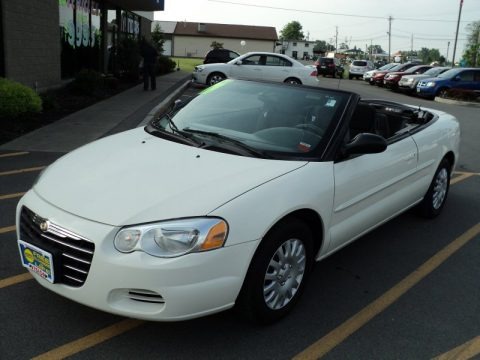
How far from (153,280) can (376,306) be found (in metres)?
1.78

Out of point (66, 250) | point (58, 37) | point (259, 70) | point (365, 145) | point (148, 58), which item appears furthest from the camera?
point (259, 70)

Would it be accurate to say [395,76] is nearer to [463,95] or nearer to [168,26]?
[463,95]

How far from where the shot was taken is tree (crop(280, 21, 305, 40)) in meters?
126

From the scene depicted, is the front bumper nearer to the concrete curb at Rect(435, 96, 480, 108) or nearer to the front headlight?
the front headlight

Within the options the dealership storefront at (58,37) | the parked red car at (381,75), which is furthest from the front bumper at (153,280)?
the parked red car at (381,75)

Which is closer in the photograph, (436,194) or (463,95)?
(436,194)

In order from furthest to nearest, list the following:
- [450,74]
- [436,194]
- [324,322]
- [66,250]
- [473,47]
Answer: [473,47]
[450,74]
[436,194]
[324,322]
[66,250]

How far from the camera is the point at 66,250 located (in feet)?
9.07

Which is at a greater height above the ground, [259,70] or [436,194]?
[259,70]

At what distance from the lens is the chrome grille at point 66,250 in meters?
2.71

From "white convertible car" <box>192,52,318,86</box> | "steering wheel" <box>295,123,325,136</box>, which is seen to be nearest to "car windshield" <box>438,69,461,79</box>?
"white convertible car" <box>192,52,318,86</box>

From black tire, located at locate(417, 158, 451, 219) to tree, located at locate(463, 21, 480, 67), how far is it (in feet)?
220

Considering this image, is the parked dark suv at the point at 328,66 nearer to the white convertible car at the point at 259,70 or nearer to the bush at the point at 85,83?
the white convertible car at the point at 259,70

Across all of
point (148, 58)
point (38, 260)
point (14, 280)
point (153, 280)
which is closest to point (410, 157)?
point (153, 280)
